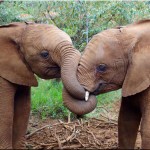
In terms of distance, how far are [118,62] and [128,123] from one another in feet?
2.80

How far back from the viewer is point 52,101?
659cm

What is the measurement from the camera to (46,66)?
14.8 ft

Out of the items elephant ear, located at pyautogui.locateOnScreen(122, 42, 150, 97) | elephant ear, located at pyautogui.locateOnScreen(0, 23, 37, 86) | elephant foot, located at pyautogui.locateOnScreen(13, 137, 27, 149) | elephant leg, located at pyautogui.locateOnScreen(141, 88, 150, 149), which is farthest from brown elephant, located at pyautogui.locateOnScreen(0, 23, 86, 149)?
elephant leg, located at pyautogui.locateOnScreen(141, 88, 150, 149)

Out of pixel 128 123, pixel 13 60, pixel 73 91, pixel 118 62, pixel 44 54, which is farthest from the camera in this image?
pixel 128 123

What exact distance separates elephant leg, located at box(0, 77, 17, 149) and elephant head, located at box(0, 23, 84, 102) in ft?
0.24

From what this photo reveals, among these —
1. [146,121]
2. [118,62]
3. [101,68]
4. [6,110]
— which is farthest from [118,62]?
[6,110]

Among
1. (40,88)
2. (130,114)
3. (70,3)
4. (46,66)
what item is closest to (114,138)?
(130,114)

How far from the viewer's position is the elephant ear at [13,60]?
15.0 ft

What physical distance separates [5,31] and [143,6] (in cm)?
364

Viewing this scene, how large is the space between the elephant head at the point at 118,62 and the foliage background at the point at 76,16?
2.56 meters

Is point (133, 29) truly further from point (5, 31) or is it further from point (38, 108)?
point (38, 108)

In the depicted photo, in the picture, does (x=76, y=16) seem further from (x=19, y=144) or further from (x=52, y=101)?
(x=19, y=144)

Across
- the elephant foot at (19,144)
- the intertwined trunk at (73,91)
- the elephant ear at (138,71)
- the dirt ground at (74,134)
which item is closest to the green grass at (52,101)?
the dirt ground at (74,134)

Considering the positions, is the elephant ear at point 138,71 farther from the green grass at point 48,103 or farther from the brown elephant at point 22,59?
the green grass at point 48,103
